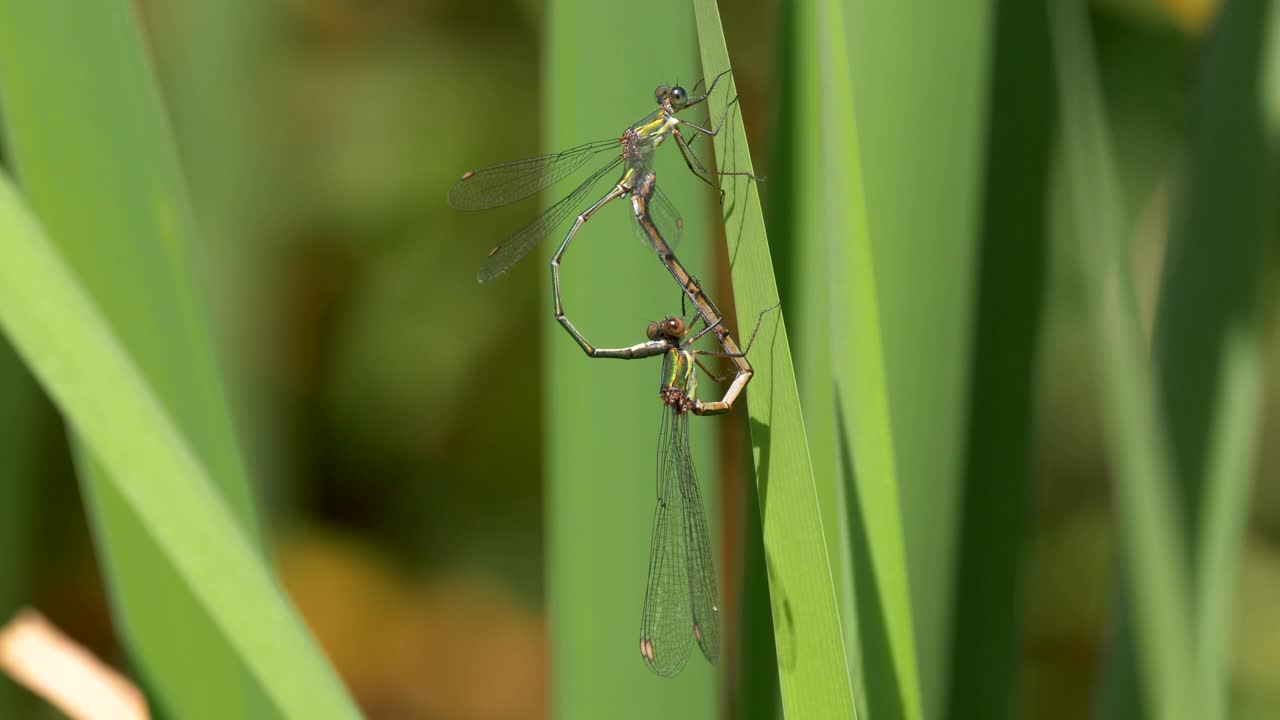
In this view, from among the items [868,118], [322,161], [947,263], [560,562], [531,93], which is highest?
[531,93]

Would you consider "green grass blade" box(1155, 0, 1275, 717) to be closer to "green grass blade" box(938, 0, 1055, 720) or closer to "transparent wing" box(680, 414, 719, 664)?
"green grass blade" box(938, 0, 1055, 720)

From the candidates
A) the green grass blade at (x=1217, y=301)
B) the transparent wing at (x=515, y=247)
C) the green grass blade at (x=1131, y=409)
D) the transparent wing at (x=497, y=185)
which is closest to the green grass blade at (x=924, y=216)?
the green grass blade at (x=1131, y=409)

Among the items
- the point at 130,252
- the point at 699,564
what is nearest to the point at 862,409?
the point at 699,564

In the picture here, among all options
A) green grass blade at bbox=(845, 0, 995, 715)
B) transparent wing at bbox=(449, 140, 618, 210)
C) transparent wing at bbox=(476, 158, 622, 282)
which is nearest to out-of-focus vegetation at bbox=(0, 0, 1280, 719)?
green grass blade at bbox=(845, 0, 995, 715)

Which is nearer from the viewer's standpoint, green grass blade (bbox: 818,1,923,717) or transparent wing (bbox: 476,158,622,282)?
green grass blade (bbox: 818,1,923,717)

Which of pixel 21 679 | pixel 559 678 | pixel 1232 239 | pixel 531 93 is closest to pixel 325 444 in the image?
pixel 531 93

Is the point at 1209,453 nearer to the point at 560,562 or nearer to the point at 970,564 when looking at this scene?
the point at 970,564

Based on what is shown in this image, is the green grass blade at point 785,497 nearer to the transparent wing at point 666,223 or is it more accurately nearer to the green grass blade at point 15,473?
the transparent wing at point 666,223
